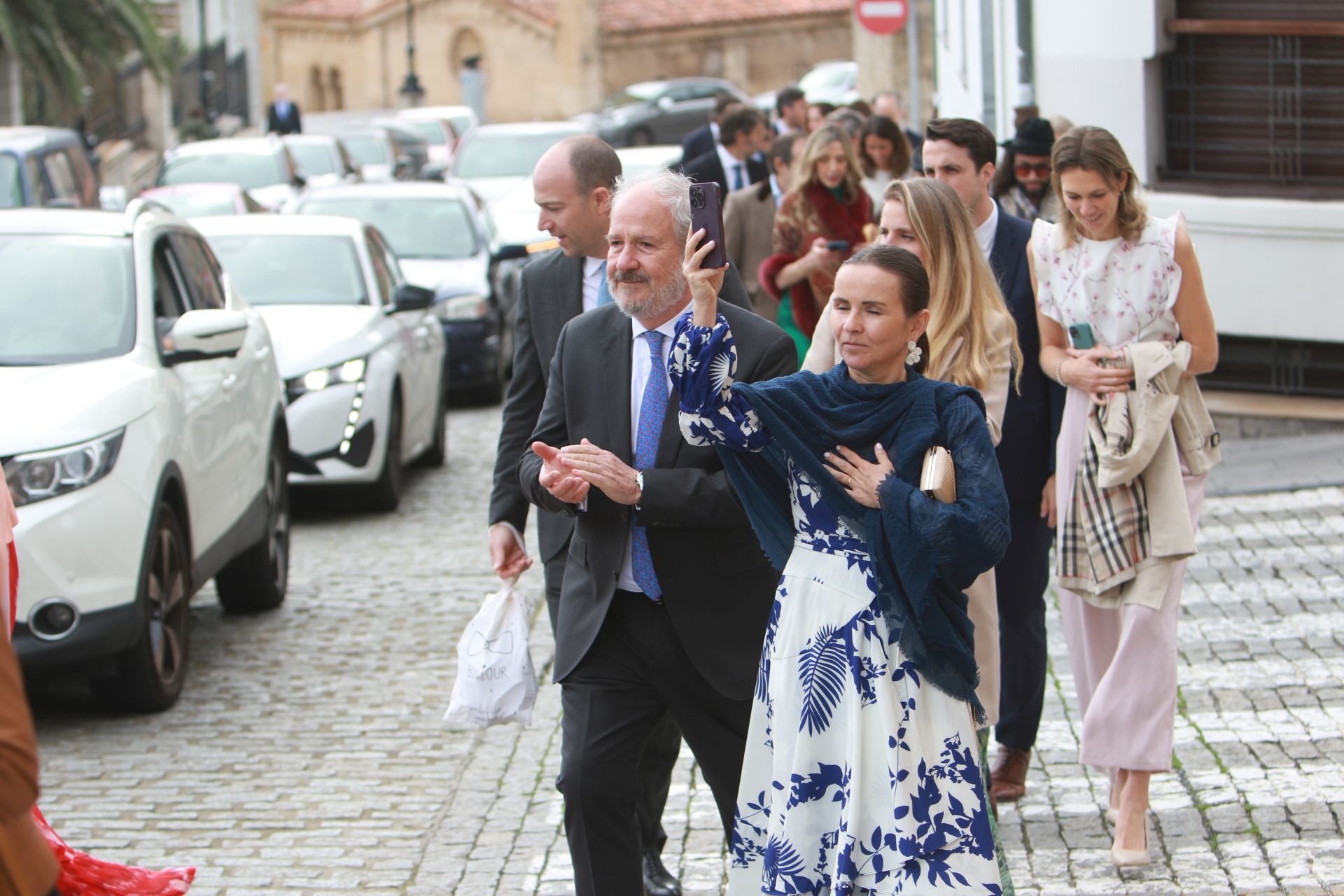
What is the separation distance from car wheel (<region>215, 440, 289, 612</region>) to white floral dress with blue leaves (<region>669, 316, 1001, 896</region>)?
5.67 meters

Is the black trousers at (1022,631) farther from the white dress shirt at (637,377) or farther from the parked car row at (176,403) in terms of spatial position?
the parked car row at (176,403)

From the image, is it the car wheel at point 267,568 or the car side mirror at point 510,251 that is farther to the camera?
the car side mirror at point 510,251

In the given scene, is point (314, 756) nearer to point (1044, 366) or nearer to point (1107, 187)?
point (1044, 366)

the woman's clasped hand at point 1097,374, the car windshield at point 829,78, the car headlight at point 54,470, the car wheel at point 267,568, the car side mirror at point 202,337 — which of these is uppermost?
the car windshield at point 829,78

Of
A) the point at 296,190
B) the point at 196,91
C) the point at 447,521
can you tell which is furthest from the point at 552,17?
the point at 447,521

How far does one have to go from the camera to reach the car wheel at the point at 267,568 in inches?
375

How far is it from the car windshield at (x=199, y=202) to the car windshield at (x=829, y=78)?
118 feet

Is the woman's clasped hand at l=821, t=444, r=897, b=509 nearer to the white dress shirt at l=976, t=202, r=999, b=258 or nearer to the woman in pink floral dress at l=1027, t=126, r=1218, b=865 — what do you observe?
the woman in pink floral dress at l=1027, t=126, r=1218, b=865

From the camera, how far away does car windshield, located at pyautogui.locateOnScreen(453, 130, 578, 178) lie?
1102 inches

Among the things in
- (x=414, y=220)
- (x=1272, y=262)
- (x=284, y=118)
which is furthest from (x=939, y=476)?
(x=284, y=118)

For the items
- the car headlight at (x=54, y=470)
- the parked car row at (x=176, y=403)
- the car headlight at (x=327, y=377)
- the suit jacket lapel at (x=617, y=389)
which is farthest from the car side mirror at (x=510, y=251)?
the suit jacket lapel at (x=617, y=389)

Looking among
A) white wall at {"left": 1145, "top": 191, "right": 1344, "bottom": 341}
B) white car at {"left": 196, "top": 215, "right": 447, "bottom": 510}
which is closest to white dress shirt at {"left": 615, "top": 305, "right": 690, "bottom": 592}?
white car at {"left": 196, "top": 215, "right": 447, "bottom": 510}

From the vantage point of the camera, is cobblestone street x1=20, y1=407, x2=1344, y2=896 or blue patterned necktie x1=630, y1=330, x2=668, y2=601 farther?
cobblestone street x1=20, y1=407, x2=1344, y2=896

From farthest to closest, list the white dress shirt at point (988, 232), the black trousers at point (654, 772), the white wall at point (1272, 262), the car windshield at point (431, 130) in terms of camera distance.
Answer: the car windshield at point (431, 130)
the white wall at point (1272, 262)
the white dress shirt at point (988, 232)
the black trousers at point (654, 772)
